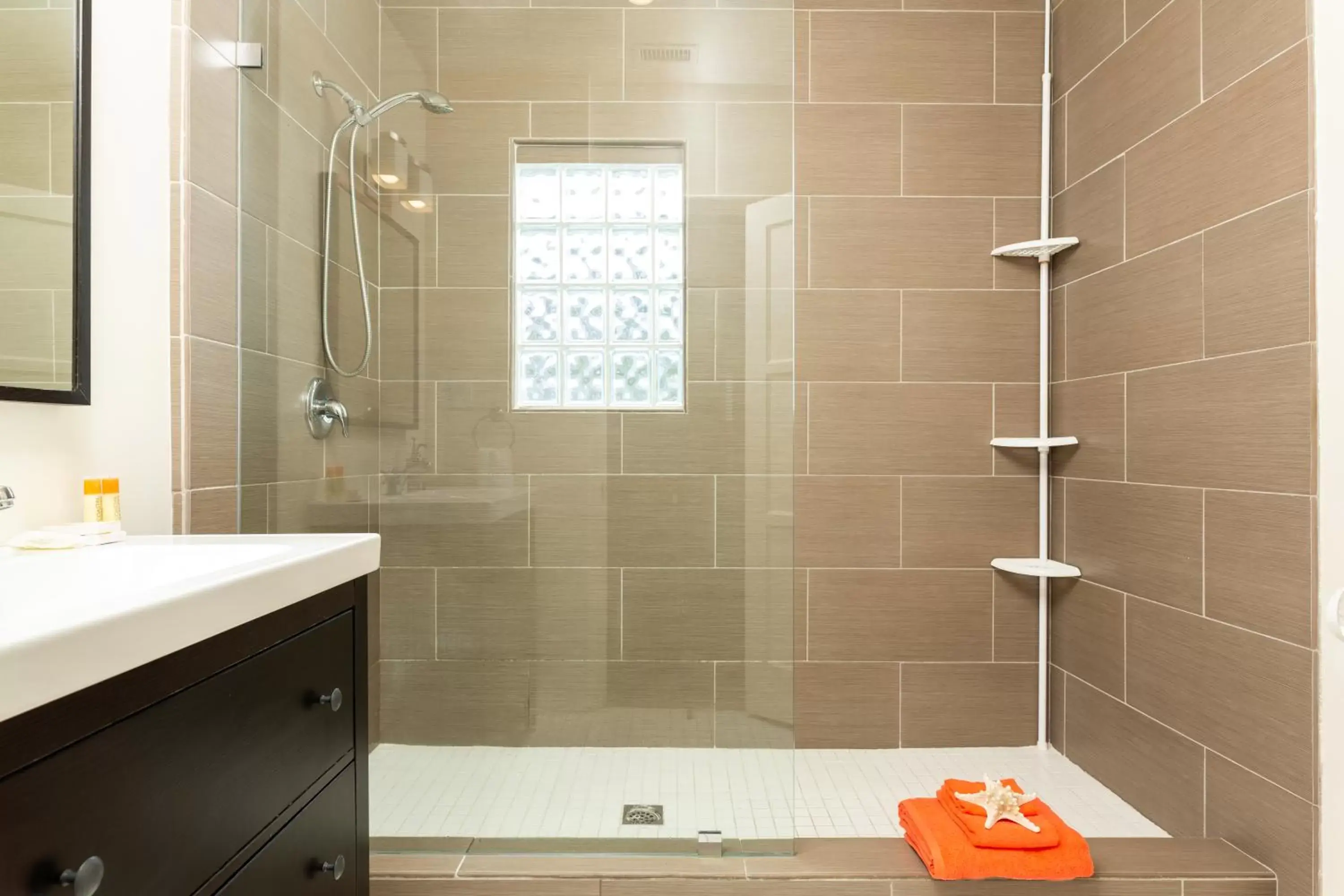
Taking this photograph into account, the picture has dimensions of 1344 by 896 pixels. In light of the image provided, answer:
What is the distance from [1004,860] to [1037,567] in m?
1.00

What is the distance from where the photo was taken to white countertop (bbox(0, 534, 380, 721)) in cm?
59

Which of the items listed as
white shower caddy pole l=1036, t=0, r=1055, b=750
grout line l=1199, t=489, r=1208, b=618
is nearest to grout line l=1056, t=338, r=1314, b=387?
white shower caddy pole l=1036, t=0, r=1055, b=750

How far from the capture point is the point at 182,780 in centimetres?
77

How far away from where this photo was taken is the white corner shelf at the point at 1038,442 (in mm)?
2240

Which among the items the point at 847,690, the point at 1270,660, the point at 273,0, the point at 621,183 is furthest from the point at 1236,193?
the point at 273,0

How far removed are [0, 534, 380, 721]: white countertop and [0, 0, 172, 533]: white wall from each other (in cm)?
19

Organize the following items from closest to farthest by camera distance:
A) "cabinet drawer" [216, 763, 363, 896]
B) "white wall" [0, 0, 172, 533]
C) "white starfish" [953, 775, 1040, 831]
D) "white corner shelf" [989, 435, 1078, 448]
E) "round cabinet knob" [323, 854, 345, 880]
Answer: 1. "cabinet drawer" [216, 763, 363, 896]
2. "round cabinet knob" [323, 854, 345, 880]
3. "white wall" [0, 0, 172, 533]
4. "white starfish" [953, 775, 1040, 831]
5. "white corner shelf" [989, 435, 1078, 448]

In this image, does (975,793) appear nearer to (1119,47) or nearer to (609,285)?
(609,285)

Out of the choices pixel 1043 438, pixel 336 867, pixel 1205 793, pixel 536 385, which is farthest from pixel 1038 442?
pixel 336 867

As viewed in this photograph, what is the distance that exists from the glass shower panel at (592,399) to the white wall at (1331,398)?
0.99 metres

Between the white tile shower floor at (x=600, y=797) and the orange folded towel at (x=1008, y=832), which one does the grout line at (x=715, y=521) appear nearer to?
the white tile shower floor at (x=600, y=797)

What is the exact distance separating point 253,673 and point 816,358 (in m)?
1.86

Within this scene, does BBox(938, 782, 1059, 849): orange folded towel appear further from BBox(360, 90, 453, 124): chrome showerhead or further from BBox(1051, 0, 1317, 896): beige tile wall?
BBox(360, 90, 453, 124): chrome showerhead

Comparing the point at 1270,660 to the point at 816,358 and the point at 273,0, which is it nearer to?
the point at 816,358
